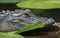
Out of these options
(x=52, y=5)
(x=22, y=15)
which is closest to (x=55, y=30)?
(x=22, y=15)

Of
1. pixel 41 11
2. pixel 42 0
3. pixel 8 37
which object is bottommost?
pixel 8 37

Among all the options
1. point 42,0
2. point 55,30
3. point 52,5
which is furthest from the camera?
point 42,0

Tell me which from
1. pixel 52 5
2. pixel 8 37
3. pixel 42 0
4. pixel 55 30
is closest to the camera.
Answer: pixel 8 37

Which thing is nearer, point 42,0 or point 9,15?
point 9,15

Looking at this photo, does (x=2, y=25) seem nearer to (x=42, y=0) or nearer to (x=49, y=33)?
(x=49, y=33)

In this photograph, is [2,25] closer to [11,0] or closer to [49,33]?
[49,33]

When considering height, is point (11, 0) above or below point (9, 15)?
above

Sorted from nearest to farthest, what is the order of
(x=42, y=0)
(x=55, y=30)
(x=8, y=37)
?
(x=8, y=37) < (x=55, y=30) < (x=42, y=0)

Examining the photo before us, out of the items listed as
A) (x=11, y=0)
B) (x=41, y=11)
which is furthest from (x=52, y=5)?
(x=11, y=0)

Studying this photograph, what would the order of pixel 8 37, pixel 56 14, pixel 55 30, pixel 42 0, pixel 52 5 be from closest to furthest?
pixel 8 37
pixel 55 30
pixel 56 14
pixel 52 5
pixel 42 0
